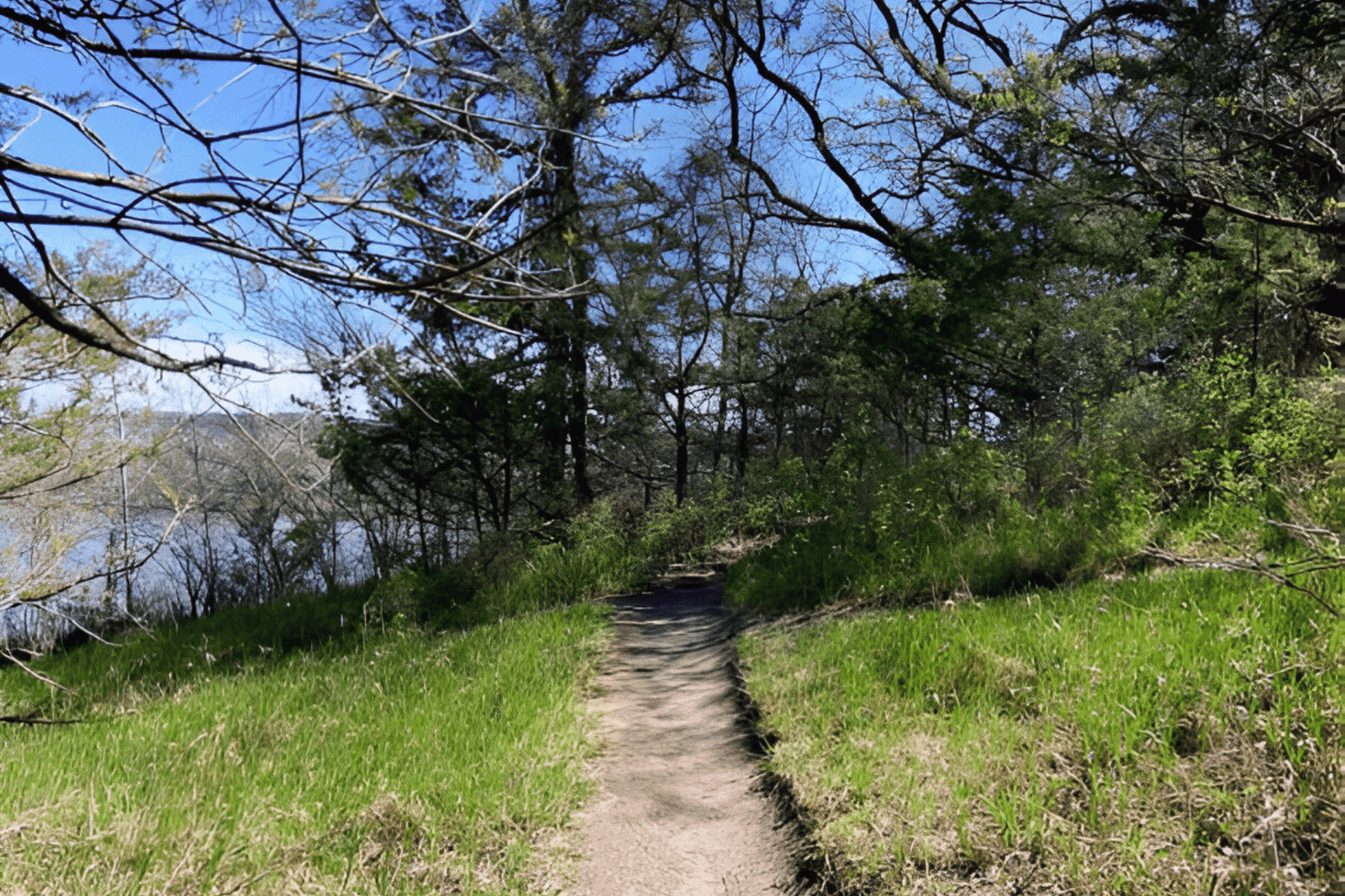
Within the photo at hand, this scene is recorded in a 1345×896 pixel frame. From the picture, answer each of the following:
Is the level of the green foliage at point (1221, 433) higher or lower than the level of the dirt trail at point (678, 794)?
higher

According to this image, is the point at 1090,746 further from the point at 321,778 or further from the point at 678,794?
the point at 321,778

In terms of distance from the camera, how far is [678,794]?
13.3 ft

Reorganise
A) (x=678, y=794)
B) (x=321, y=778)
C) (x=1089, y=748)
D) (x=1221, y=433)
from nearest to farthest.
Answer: (x=1089, y=748) → (x=321, y=778) → (x=678, y=794) → (x=1221, y=433)

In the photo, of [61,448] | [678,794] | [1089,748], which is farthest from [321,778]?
[61,448]

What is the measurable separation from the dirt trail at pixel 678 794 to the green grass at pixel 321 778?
0.24 m

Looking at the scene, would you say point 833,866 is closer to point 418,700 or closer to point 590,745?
point 590,745

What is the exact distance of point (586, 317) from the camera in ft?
38.0

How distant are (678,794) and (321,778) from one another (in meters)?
1.79

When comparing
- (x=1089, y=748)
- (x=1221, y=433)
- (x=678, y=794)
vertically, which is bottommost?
(x=678, y=794)

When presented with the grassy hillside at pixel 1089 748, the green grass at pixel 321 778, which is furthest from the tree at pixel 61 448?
the grassy hillside at pixel 1089 748

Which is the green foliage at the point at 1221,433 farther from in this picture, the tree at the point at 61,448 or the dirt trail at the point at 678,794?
the tree at the point at 61,448

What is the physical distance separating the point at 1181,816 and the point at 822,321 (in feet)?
31.8

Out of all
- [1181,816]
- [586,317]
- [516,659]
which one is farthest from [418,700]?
[586,317]

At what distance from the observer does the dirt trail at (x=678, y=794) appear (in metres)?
3.33
